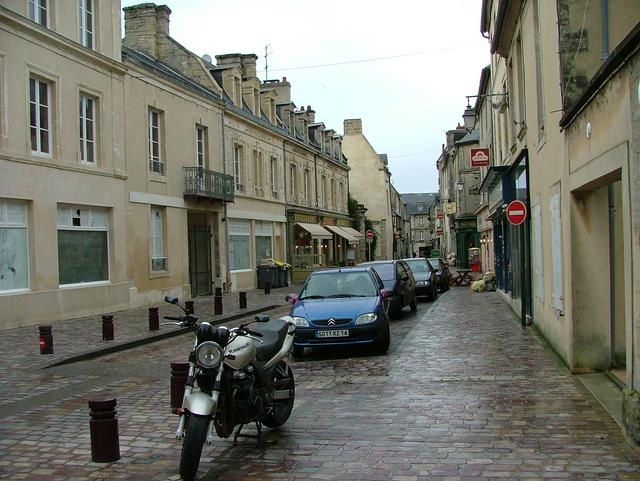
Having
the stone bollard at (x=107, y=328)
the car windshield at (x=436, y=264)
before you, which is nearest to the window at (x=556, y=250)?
the stone bollard at (x=107, y=328)

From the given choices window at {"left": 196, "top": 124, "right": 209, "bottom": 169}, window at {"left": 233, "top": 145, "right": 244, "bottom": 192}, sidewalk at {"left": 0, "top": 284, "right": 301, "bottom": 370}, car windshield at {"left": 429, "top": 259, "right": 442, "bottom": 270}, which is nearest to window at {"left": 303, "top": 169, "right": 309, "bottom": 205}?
window at {"left": 233, "top": 145, "right": 244, "bottom": 192}

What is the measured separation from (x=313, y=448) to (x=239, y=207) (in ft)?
79.1

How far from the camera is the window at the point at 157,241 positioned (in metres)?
22.0

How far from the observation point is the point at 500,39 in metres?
15.6

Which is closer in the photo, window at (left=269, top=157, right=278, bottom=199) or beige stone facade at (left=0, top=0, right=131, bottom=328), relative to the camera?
beige stone facade at (left=0, top=0, right=131, bottom=328)

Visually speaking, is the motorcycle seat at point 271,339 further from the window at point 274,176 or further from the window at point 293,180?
the window at point 293,180

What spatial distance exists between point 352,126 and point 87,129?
47489 mm

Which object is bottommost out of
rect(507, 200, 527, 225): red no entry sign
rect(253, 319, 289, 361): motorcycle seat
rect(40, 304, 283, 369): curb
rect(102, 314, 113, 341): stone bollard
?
rect(40, 304, 283, 369): curb

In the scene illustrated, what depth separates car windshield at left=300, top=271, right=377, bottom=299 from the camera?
458 inches

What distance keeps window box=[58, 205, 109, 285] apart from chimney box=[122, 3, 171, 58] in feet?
38.8

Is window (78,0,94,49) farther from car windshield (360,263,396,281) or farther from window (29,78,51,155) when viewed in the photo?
car windshield (360,263,396,281)

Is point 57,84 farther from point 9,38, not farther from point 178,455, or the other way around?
point 178,455

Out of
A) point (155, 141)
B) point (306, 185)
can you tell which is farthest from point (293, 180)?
point (155, 141)

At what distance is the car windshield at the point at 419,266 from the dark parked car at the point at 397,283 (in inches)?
186
